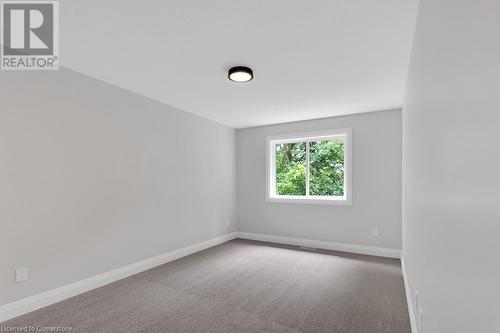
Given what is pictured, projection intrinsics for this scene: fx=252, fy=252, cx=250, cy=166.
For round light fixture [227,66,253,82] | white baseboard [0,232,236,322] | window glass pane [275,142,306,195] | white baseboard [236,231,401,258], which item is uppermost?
round light fixture [227,66,253,82]

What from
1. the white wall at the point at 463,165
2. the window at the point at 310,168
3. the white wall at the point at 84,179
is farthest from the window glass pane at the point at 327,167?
the white wall at the point at 463,165

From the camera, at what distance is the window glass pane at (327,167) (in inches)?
192

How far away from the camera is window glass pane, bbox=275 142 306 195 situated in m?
5.26

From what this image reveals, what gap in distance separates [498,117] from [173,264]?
404 centimetres

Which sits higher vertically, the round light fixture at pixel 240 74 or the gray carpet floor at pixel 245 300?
the round light fixture at pixel 240 74

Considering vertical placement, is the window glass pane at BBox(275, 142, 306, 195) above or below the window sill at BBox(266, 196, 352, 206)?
above

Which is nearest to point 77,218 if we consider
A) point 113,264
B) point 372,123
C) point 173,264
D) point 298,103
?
point 113,264

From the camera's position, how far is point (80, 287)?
2844mm

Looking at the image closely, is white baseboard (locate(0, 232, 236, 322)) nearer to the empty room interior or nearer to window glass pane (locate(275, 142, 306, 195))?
the empty room interior

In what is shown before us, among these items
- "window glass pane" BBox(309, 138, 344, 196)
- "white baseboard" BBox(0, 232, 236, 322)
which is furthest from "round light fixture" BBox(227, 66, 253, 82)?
"white baseboard" BBox(0, 232, 236, 322)

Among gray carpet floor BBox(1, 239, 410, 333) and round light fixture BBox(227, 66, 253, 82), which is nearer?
gray carpet floor BBox(1, 239, 410, 333)

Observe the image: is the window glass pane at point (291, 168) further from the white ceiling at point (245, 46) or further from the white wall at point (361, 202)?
the white ceiling at point (245, 46)

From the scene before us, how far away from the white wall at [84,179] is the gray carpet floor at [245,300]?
0.44 meters

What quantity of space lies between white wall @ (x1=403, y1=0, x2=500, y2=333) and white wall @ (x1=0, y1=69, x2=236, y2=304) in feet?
10.8
